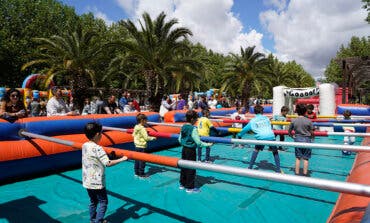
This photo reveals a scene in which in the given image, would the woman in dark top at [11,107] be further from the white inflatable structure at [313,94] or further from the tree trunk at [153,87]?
the white inflatable structure at [313,94]

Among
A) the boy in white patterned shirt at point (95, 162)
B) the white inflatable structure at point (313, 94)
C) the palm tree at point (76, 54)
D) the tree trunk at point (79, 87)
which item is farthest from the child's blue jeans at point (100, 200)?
the tree trunk at point (79, 87)

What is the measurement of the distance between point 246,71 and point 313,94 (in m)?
8.59

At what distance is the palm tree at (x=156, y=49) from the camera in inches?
579

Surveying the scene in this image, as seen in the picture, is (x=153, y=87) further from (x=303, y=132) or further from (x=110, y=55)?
(x=303, y=132)

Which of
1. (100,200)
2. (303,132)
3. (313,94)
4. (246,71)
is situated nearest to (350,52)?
(246,71)

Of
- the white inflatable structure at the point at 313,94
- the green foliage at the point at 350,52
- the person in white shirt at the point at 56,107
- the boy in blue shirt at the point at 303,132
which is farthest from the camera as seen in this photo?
the green foliage at the point at 350,52

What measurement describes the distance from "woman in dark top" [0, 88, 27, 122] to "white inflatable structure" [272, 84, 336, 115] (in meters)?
12.4

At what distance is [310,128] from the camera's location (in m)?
5.71

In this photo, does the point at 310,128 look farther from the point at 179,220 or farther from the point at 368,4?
the point at 368,4

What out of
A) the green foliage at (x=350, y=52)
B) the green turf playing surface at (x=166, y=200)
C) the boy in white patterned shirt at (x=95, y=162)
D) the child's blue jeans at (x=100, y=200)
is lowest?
the green turf playing surface at (x=166, y=200)

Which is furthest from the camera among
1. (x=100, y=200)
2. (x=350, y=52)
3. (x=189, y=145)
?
(x=350, y=52)

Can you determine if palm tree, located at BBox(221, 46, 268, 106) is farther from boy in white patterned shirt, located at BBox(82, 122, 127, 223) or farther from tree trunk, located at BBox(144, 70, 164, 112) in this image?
boy in white patterned shirt, located at BBox(82, 122, 127, 223)

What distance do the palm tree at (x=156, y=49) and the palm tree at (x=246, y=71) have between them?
781 centimetres

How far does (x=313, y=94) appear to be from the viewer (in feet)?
46.1
